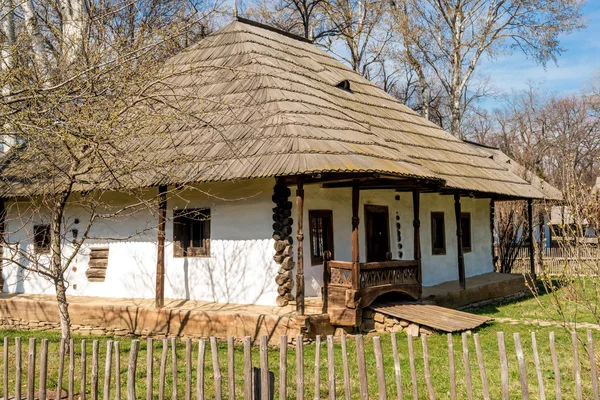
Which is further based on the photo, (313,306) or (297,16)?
(297,16)

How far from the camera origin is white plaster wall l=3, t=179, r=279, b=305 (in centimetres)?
1014

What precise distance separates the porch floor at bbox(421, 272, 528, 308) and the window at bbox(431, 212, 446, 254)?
32.0 inches

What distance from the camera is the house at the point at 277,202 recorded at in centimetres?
936

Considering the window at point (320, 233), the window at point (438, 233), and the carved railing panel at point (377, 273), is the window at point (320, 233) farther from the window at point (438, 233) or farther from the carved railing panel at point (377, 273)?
the window at point (438, 233)

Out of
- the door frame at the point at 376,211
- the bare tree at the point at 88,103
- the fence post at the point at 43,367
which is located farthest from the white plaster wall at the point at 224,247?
the fence post at the point at 43,367

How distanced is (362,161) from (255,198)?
2099 millimetres

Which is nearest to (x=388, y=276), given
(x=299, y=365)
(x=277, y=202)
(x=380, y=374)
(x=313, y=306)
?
(x=313, y=306)

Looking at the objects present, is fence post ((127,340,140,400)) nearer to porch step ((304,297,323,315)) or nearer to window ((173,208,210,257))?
porch step ((304,297,323,315))

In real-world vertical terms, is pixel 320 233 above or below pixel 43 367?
above

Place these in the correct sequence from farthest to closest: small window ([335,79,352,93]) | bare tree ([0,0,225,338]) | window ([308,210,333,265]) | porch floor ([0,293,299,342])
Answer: small window ([335,79,352,93])
window ([308,210,333,265])
porch floor ([0,293,299,342])
bare tree ([0,0,225,338])

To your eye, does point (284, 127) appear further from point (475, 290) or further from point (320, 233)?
point (475, 290)

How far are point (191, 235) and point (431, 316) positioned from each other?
14.7ft

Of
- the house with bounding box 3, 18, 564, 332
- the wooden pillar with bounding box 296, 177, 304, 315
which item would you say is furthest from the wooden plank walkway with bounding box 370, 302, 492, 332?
the wooden pillar with bounding box 296, 177, 304, 315

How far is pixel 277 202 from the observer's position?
9.95 m
